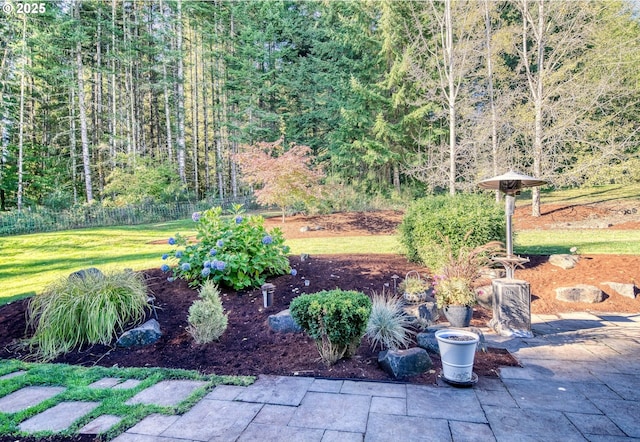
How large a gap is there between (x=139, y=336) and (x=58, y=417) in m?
1.10

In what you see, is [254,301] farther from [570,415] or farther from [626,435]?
[626,435]

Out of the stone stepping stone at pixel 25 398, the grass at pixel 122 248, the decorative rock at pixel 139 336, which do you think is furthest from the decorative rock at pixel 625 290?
the stone stepping stone at pixel 25 398

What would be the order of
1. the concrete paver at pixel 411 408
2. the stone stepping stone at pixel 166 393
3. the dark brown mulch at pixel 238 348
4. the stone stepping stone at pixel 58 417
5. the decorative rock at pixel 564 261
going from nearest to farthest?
the concrete paver at pixel 411 408 < the stone stepping stone at pixel 58 417 < the stone stepping stone at pixel 166 393 < the dark brown mulch at pixel 238 348 < the decorative rock at pixel 564 261

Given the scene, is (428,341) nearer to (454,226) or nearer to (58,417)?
(454,226)

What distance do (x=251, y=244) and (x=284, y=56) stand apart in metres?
17.7

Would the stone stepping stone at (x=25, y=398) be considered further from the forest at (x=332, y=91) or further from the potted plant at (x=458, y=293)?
the forest at (x=332, y=91)

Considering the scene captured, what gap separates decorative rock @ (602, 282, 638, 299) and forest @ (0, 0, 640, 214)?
4783 millimetres

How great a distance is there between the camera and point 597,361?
2.78 metres

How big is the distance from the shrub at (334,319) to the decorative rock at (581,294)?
3370mm

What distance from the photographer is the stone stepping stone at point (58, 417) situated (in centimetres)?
193

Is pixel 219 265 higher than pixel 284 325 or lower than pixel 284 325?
higher

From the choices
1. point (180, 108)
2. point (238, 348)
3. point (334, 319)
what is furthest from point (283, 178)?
point (180, 108)

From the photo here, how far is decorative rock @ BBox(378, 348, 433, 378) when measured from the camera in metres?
2.51

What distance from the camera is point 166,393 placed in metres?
2.30
